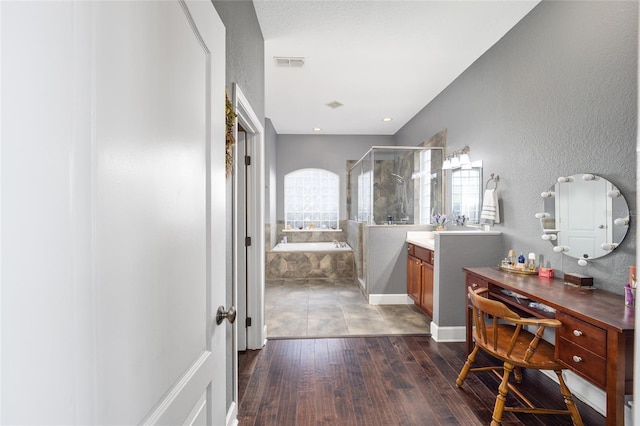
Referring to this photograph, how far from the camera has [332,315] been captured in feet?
12.4

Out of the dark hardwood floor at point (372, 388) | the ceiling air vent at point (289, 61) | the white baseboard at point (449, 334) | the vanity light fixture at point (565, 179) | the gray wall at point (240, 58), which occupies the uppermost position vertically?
the ceiling air vent at point (289, 61)

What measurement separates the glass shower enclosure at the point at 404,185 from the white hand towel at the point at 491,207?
1133 mm

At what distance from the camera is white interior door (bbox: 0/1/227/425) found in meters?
0.40

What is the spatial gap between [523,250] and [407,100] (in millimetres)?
2715

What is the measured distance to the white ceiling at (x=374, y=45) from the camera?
2.58 meters

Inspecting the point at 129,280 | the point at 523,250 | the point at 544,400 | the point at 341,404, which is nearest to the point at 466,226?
the point at 523,250

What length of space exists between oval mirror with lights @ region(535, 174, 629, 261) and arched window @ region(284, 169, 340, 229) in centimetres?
471

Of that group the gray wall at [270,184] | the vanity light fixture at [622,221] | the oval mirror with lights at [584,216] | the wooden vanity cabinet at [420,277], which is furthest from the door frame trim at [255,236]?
the gray wall at [270,184]

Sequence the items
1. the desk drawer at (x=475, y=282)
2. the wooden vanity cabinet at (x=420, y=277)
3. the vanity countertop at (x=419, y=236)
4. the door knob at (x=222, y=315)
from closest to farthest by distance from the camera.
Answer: the door knob at (x=222, y=315)
the desk drawer at (x=475, y=282)
the wooden vanity cabinet at (x=420, y=277)
the vanity countertop at (x=419, y=236)

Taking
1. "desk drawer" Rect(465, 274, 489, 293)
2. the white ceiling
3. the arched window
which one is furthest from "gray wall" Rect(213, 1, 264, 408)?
the arched window

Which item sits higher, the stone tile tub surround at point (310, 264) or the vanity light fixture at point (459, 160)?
the vanity light fixture at point (459, 160)

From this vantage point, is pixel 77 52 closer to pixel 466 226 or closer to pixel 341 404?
pixel 341 404

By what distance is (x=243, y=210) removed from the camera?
9.49 ft

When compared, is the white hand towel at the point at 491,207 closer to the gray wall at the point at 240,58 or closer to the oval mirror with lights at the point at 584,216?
the oval mirror with lights at the point at 584,216
